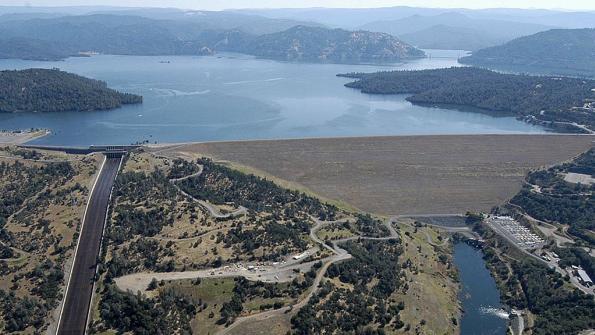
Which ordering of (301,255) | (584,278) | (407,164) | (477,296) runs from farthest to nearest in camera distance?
(407,164) < (584,278) < (477,296) < (301,255)

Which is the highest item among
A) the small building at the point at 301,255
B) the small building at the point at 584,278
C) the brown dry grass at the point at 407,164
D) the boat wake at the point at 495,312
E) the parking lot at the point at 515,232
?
the brown dry grass at the point at 407,164

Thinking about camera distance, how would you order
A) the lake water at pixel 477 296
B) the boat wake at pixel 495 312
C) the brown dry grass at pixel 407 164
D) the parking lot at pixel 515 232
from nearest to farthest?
the lake water at pixel 477 296 → the boat wake at pixel 495 312 → the parking lot at pixel 515 232 → the brown dry grass at pixel 407 164

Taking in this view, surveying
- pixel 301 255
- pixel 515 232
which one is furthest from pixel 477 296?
pixel 301 255

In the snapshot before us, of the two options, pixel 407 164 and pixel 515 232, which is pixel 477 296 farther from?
pixel 407 164

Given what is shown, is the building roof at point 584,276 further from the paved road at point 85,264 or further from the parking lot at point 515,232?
the paved road at point 85,264

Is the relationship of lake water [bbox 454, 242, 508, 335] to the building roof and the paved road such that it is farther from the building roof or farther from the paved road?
the paved road

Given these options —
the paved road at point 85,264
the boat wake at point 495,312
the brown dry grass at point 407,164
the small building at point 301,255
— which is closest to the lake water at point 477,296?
the boat wake at point 495,312
